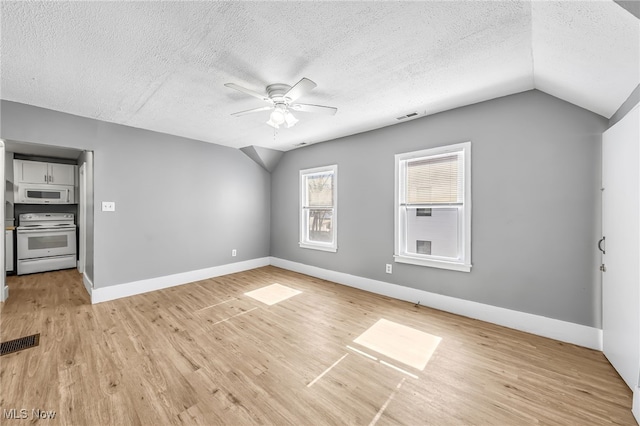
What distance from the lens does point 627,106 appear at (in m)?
1.90

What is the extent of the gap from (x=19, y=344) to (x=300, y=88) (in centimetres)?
349

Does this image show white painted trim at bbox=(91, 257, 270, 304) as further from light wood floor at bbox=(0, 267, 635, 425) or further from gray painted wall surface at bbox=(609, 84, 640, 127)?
gray painted wall surface at bbox=(609, 84, 640, 127)

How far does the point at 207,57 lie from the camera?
6.42 feet

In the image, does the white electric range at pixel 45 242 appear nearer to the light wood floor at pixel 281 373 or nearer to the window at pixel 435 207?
the light wood floor at pixel 281 373

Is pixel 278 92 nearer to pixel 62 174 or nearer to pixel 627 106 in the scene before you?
pixel 627 106

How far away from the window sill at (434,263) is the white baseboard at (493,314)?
1.20 ft

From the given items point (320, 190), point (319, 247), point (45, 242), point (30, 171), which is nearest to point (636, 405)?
point (319, 247)

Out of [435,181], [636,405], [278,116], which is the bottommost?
[636,405]

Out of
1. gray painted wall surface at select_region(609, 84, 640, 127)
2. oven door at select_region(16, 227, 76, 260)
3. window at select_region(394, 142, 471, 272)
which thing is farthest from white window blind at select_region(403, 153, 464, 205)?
oven door at select_region(16, 227, 76, 260)

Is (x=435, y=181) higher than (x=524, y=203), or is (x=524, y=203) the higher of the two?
(x=435, y=181)

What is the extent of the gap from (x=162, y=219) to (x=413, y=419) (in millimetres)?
4209

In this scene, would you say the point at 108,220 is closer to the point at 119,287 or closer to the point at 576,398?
the point at 119,287

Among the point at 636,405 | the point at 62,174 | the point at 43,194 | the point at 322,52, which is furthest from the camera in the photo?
the point at 62,174

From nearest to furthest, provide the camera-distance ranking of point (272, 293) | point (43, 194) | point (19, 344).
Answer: point (19, 344)
point (272, 293)
point (43, 194)
